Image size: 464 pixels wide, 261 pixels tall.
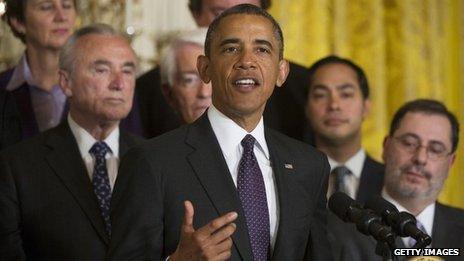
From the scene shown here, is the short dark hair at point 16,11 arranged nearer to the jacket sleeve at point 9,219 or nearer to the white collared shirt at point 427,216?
the jacket sleeve at point 9,219

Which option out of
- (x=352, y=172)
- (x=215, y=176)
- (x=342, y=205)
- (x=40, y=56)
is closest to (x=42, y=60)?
(x=40, y=56)

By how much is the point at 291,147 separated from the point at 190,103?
1175 millimetres

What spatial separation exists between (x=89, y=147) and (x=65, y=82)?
28 centimetres

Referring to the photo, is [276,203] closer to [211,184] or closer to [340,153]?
[211,184]

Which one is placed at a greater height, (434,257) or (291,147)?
(291,147)

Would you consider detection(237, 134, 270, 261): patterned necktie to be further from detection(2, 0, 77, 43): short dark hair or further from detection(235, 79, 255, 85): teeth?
detection(2, 0, 77, 43): short dark hair

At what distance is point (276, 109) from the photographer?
4.11m

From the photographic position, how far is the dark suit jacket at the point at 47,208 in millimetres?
3230

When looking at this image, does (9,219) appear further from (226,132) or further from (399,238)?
(399,238)

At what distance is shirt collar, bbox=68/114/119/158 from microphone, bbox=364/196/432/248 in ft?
3.86

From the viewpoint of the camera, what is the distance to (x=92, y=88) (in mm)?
3535

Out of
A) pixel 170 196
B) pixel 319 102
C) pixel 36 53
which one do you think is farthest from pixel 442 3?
pixel 170 196

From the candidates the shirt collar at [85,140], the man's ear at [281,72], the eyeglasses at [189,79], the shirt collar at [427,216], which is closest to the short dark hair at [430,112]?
the shirt collar at [427,216]

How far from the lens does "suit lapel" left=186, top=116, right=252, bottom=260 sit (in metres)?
2.51
